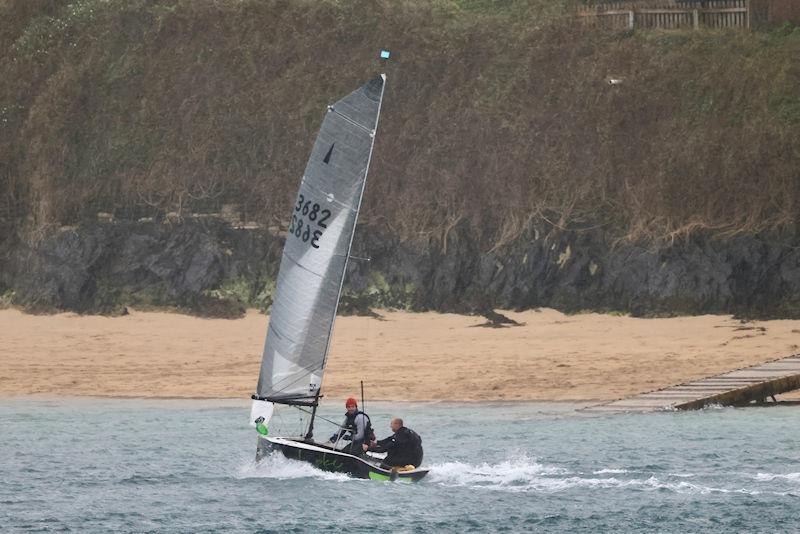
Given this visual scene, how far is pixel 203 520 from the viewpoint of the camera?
22.0 meters

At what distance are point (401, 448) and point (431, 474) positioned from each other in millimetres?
1456

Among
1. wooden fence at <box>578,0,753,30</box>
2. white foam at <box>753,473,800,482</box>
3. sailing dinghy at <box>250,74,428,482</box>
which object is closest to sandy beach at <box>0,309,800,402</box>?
white foam at <box>753,473,800,482</box>

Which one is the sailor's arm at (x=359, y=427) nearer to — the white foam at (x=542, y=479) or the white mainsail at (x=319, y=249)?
the white mainsail at (x=319, y=249)

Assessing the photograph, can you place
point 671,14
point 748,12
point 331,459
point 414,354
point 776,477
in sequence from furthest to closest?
point 748,12
point 671,14
point 414,354
point 776,477
point 331,459

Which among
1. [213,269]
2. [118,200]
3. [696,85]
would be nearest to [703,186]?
[696,85]

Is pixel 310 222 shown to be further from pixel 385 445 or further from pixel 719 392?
pixel 719 392

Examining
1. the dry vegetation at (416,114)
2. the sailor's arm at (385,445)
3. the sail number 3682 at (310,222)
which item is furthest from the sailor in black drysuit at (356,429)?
the dry vegetation at (416,114)

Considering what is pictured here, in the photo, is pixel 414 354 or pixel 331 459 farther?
pixel 414 354

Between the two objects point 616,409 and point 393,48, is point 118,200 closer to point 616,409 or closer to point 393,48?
point 393,48

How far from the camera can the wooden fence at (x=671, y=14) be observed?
42.0 metres

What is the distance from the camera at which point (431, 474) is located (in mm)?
24359

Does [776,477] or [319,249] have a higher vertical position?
[319,249]

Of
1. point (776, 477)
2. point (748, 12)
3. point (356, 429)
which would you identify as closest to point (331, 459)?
point (356, 429)

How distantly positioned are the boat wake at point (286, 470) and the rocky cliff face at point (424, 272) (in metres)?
11.7
